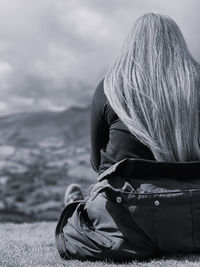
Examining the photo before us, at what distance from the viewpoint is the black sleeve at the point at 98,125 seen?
12.2 ft

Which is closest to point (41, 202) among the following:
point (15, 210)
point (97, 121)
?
point (15, 210)

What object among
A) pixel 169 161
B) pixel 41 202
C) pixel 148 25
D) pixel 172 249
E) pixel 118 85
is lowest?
pixel 41 202

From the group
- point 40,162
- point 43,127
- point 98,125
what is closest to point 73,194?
point 98,125

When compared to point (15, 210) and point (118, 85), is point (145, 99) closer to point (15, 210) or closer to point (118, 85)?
point (118, 85)

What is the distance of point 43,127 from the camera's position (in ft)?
543

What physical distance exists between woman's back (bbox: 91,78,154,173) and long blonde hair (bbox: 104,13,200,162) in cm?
11

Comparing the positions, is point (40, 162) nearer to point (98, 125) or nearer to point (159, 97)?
point (98, 125)

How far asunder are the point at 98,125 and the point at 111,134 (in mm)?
201

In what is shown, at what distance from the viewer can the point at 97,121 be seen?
384cm

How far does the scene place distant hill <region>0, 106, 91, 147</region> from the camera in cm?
14362

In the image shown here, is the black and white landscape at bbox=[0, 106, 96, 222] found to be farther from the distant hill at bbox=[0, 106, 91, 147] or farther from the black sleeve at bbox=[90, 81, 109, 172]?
the black sleeve at bbox=[90, 81, 109, 172]

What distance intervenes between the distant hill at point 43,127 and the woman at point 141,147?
130 meters

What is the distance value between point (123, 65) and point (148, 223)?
4.09ft

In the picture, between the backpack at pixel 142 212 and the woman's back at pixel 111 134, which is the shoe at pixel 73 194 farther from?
the backpack at pixel 142 212
